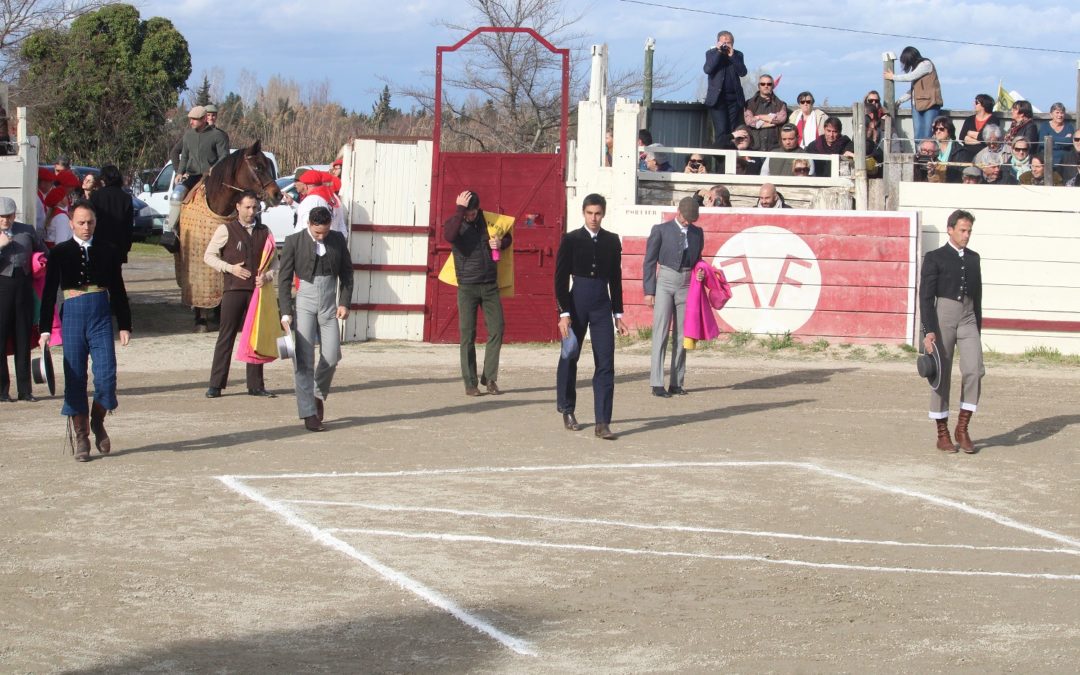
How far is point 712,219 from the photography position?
701 inches

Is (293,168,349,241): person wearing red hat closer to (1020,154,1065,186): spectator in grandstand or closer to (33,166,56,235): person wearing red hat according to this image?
(33,166,56,235): person wearing red hat

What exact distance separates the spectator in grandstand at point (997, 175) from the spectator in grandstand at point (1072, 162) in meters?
0.71

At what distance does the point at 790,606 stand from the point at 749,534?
1526mm

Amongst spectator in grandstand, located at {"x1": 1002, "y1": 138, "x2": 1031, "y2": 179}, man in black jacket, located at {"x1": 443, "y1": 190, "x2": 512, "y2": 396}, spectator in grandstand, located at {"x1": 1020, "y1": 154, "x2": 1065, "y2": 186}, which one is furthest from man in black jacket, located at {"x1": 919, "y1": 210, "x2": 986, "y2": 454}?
spectator in grandstand, located at {"x1": 1002, "y1": 138, "x2": 1031, "y2": 179}

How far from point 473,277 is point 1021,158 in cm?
842

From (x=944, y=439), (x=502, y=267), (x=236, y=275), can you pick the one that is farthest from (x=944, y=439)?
(x=236, y=275)

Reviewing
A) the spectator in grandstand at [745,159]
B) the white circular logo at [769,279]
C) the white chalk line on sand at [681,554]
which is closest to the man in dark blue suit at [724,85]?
the spectator in grandstand at [745,159]

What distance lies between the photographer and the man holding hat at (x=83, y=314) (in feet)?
33.7

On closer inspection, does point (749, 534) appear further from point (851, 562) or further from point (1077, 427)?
point (1077, 427)

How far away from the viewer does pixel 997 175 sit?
18.4 m

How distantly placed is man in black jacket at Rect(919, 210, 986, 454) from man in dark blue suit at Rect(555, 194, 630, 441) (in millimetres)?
2444

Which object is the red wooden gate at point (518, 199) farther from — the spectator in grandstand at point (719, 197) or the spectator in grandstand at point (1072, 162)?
the spectator in grandstand at point (1072, 162)

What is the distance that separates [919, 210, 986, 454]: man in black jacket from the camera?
11.2 m

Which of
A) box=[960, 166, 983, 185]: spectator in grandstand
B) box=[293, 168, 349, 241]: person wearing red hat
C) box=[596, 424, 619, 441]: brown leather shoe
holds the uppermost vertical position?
box=[960, 166, 983, 185]: spectator in grandstand
